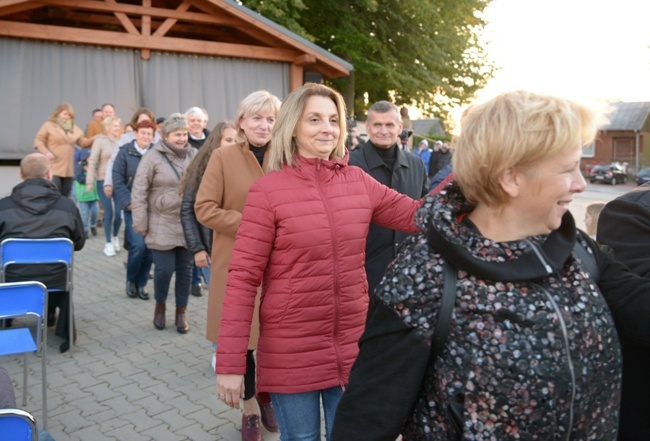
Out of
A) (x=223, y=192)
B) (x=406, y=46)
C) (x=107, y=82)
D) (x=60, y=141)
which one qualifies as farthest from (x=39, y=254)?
(x=406, y=46)

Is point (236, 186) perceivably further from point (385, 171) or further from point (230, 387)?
point (230, 387)

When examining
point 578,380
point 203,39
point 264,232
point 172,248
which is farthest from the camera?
point 203,39

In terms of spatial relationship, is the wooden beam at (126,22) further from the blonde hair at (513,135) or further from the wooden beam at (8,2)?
the blonde hair at (513,135)

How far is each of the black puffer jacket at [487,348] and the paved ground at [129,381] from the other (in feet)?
8.61

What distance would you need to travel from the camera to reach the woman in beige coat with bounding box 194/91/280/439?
3.83 m

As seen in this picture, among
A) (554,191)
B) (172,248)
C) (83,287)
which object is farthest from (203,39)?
(554,191)

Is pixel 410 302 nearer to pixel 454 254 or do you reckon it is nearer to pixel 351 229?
pixel 454 254

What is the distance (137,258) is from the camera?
7.12 meters

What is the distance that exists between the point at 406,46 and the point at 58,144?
15063mm

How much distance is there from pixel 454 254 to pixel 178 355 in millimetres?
4482

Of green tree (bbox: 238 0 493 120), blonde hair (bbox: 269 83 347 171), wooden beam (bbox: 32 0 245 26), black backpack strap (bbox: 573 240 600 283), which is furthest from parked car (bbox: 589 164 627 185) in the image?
black backpack strap (bbox: 573 240 600 283)

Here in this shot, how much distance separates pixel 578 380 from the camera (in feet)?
4.89

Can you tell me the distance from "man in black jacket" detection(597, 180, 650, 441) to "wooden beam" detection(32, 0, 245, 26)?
11.4 meters

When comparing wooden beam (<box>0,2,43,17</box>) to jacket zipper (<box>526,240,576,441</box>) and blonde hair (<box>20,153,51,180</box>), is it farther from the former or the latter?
jacket zipper (<box>526,240,576,441</box>)
